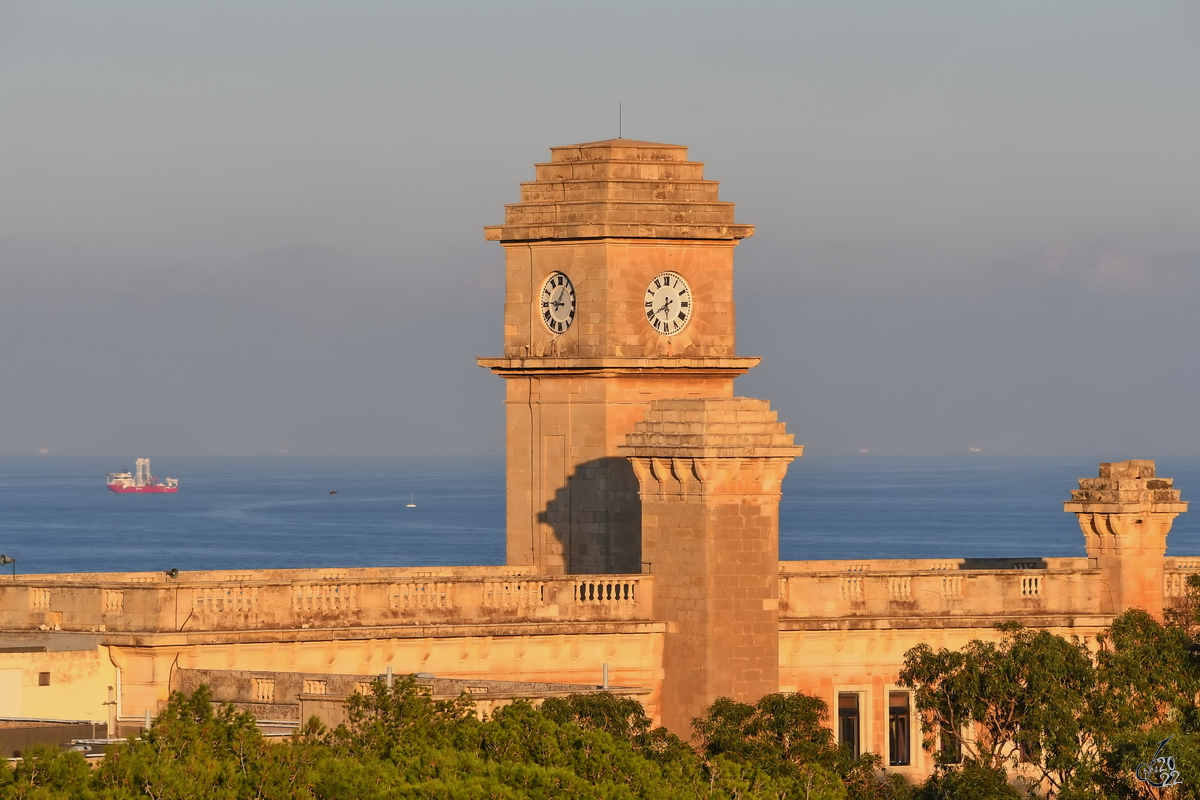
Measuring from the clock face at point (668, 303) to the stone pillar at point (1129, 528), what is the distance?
8.12 meters

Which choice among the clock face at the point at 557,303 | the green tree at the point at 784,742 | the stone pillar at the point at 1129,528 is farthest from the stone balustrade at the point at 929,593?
the clock face at the point at 557,303

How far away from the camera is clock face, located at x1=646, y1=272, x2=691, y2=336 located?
57.2m

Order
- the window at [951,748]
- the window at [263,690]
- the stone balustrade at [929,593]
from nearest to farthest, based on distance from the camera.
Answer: the window at [263,690]
the window at [951,748]
the stone balustrade at [929,593]

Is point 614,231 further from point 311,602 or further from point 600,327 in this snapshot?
point 311,602

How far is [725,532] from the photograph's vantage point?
4884 cm

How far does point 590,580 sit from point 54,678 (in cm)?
890

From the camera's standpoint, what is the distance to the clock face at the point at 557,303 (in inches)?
2250

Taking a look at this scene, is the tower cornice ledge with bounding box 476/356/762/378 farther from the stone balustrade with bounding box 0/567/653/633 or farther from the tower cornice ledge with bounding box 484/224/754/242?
the stone balustrade with bounding box 0/567/653/633

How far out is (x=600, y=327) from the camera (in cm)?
5678

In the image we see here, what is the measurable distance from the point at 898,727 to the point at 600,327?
9.32 metres

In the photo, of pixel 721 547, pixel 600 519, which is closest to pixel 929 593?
pixel 721 547

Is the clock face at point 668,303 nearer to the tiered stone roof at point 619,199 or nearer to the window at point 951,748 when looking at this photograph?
the tiered stone roof at point 619,199

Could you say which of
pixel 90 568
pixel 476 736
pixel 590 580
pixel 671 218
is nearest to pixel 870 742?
→ pixel 590 580

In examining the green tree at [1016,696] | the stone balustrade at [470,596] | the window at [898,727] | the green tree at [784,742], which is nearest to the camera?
the green tree at [784,742]
